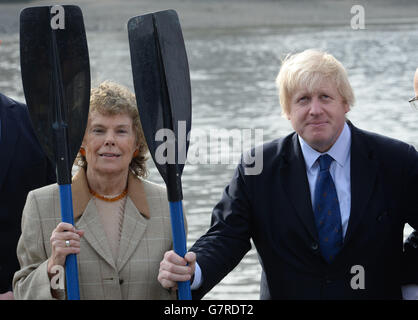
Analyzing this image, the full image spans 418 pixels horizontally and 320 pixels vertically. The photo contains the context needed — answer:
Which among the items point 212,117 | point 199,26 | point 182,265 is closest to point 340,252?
point 182,265

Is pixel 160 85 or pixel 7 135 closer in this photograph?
pixel 160 85

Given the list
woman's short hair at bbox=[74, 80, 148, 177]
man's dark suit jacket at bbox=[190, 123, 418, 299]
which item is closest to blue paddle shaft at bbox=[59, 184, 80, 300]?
woman's short hair at bbox=[74, 80, 148, 177]

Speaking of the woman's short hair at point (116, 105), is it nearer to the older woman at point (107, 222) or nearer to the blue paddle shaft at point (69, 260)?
the older woman at point (107, 222)

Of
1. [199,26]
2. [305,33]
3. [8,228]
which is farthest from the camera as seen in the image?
[199,26]

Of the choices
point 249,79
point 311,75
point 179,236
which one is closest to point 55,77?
point 179,236

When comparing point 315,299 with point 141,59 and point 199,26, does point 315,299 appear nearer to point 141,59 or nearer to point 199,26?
point 141,59

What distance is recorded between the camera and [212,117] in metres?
15.5

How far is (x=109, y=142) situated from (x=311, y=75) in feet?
2.86

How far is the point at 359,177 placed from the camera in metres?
3.75

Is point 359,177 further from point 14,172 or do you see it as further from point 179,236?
point 14,172

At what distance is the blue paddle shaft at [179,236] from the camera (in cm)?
352

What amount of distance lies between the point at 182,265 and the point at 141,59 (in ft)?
2.90

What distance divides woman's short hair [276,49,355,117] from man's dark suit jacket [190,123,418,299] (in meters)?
0.23

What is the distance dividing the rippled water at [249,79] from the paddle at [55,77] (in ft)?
0.54
